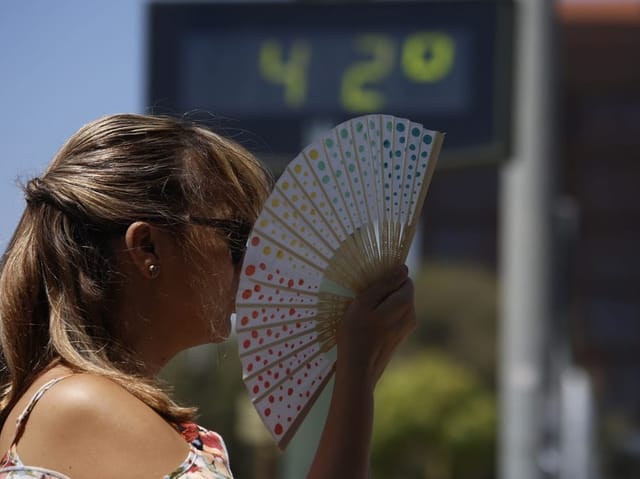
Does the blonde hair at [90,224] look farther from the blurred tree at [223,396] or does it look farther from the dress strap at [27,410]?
the blurred tree at [223,396]

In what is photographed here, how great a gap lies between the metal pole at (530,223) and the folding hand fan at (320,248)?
3.89 m

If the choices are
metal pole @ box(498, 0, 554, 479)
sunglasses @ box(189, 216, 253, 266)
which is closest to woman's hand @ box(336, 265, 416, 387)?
Result: sunglasses @ box(189, 216, 253, 266)

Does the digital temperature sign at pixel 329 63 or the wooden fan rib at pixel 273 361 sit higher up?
the digital temperature sign at pixel 329 63

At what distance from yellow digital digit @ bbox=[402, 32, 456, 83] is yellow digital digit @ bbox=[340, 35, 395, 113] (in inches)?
3.6

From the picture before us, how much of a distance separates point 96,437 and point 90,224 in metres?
0.27

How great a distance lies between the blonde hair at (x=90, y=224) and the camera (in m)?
1.55

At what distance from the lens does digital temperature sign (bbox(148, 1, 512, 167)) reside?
4.96m

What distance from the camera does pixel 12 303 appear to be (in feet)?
5.24

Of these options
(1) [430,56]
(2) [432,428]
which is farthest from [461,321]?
(1) [430,56]

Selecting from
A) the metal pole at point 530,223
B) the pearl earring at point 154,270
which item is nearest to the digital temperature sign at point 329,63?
the metal pole at point 530,223

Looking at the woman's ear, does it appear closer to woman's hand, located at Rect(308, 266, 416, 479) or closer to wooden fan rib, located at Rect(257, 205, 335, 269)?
wooden fan rib, located at Rect(257, 205, 335, 269)

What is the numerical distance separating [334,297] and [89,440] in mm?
351

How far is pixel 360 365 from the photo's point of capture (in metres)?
1.53

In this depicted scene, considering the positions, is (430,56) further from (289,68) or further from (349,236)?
(349,236)
